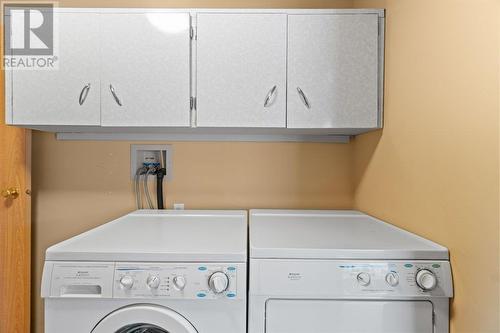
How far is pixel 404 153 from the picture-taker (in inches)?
53.4

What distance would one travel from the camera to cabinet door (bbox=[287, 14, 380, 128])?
151 cm

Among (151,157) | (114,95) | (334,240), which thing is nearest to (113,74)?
(114,95)

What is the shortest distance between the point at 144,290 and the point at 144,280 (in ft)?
0.11

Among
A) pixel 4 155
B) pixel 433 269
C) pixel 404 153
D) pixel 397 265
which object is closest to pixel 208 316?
pixel 397 265

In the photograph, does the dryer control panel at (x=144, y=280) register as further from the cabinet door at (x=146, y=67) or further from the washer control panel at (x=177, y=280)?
the cabinet door at (x=146, y=67)

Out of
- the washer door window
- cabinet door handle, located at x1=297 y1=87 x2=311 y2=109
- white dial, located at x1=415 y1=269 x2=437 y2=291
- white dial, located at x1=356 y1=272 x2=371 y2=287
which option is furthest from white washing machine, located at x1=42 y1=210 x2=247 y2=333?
cabinet door handle, located at x1=297 y1=87 x2=311 y2=109

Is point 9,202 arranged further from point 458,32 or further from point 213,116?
point 458,32

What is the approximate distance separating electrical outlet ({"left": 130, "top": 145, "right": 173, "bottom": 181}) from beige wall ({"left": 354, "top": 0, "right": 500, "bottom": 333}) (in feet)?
4.16

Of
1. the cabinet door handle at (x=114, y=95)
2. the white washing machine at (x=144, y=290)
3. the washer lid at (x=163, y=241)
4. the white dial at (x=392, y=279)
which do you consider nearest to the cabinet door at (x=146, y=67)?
the cabinet door handle at (x=114, y=95)

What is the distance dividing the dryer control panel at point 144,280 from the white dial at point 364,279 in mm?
398

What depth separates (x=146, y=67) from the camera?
151cm

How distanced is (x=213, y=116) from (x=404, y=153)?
3.02ft

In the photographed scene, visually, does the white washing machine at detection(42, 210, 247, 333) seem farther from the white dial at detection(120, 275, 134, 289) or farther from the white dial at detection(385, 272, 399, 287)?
the white dial at detection(385, 272, 399, 287)

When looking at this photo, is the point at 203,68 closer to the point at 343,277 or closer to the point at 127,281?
the point at 127,281
